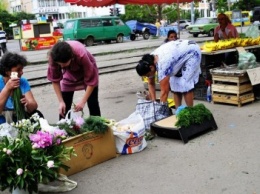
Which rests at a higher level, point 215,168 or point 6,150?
point 6,150

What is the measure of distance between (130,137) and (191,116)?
90 cm

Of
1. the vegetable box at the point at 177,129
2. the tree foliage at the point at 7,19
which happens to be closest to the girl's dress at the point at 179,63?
the vegetable box at the point at 177,129

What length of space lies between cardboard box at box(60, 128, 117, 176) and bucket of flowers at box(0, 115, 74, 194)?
0.46 meters

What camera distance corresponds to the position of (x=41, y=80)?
1195 cm

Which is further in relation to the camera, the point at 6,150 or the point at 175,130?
the point at 175,130

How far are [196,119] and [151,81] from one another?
2.62ft

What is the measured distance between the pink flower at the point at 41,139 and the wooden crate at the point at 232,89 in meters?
3.98

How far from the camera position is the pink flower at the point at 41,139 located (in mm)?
3402

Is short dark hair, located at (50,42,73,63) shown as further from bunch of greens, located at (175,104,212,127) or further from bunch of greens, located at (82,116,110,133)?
bunch of greens, located at (175,104,212,127)

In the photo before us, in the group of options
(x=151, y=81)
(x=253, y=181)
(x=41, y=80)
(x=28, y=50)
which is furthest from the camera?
(x=28, y=50)

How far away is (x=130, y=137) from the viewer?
4.52 meters

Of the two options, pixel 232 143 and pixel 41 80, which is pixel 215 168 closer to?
pixel 232 143

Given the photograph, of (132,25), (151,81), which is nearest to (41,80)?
(151,81)

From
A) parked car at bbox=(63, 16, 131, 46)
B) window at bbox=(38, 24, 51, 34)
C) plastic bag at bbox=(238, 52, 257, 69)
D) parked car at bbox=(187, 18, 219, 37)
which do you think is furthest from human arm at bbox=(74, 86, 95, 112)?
parked car at bbox=(187, 18, 219, 37)
